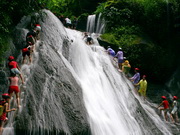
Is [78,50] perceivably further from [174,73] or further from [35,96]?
[174,73]

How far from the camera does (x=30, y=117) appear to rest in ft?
19.4

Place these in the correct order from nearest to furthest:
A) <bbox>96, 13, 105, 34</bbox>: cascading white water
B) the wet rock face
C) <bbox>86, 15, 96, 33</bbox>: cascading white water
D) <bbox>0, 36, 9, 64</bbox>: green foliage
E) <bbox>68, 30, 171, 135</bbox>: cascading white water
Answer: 1. the wet rock face
2. <bbox>68, 30, 171, 135</bbox>: cascading white water
3. <bbox>0, 36, 9, 64</bbox>: green foliage
4. <bbox>96, 13, 105, 34</bbox>: cascading white water
5. <bbox>86, 15, 96, 33</bbox>: cascading white water

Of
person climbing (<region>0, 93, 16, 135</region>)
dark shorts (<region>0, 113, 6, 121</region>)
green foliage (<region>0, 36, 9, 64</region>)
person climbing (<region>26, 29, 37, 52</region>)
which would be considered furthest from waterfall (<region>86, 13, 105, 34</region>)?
dark shorts (<region>0, 113, 6, 121</region>)

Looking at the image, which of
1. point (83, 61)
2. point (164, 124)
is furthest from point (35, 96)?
point (164, 124)

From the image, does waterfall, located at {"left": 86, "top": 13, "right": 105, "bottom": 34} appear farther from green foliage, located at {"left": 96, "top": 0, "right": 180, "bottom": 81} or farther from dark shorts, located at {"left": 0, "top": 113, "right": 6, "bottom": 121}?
dark shorts, located at {"left": 0, "top": 113, "right": 6, "bottom": 121}

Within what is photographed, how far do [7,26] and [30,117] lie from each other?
5.90m

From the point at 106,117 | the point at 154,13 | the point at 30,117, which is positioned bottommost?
the point at 106,117

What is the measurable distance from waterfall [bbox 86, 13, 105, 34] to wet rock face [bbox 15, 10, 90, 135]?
418 inches

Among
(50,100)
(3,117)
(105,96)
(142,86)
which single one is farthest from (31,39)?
(142,86)

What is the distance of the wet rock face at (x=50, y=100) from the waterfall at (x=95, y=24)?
10.6 metres

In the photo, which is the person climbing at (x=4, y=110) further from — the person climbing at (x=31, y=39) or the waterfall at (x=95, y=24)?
the waterfall at (x=95, y=24)

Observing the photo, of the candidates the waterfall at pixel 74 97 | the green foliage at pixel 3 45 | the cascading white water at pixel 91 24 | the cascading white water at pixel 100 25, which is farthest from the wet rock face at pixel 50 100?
the cascading white water at pixel 91 24

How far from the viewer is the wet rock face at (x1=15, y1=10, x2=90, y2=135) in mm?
5941

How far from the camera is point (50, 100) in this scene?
6605 millimetres
